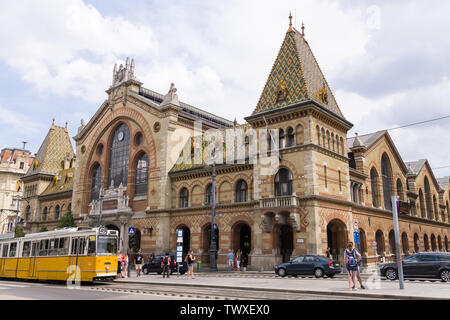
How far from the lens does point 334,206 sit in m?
30.4

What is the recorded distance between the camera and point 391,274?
67.8 feet

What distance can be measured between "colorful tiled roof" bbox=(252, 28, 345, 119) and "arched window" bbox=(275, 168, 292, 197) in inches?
214

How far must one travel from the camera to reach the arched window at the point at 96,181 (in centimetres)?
4697

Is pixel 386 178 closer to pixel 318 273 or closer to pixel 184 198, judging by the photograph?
pixel 184 198

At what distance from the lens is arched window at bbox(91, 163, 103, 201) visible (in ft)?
154

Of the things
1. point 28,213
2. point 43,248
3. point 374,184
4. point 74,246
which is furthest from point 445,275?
point 28,213

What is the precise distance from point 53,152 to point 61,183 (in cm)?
706

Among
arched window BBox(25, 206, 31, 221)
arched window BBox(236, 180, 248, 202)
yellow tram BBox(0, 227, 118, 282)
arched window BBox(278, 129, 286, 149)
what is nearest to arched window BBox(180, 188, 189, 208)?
arched window BBox(236, 180, 248, 202)

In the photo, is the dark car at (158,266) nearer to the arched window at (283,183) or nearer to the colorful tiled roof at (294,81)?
the arched window at (283,183)

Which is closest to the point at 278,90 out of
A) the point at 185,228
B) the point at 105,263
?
the point at 185,228

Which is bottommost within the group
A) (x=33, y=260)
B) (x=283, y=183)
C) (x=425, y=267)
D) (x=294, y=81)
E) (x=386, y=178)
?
(x=425, y=267)

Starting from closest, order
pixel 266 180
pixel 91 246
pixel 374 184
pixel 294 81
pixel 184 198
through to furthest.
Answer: pixel 91 246 → pixel 266 180 → pixel 294 81 → pixel 184 198 → pixel 374 184

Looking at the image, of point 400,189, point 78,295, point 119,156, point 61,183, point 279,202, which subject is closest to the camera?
point 78,295
